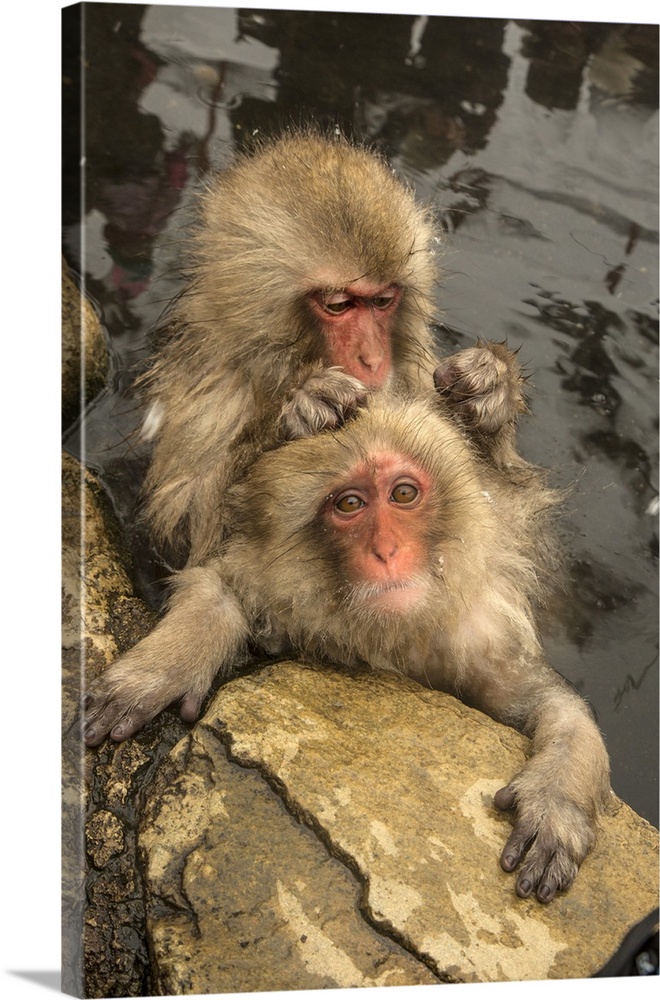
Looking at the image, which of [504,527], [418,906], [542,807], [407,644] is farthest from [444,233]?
[418,906]

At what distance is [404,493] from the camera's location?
3439 mm

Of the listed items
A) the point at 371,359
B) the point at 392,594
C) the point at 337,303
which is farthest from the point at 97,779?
the point at 337,303

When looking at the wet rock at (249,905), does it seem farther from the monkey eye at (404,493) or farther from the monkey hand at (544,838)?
the monkey eye at (404,493)

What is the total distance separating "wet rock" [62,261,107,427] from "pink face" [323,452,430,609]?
762 millimetres

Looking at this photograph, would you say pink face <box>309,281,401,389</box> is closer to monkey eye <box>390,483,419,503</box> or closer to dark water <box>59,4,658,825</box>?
dark water <box>59,4,658,825</box>

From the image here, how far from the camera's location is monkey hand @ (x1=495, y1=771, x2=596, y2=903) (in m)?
3.21

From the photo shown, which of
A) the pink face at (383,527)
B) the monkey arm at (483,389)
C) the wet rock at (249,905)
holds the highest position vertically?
the monkey arm at (483,389)

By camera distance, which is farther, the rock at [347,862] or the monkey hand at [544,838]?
the monkey hand at [544,838]

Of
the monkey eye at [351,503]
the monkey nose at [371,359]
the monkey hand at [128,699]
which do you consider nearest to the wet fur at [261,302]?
the monkey nose at [371,359]

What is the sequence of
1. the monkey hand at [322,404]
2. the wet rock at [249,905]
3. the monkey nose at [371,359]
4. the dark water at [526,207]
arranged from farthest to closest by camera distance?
the monkey nose at [371,359]
the dark water at [526,207]
the monkey hand at [322,404]
the wet rock at [249,905]

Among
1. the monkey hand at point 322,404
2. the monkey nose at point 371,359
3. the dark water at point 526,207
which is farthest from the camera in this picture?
the monkey nose at point 371,359

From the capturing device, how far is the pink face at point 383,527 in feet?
11.1

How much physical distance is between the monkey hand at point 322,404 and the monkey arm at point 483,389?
1.15ft

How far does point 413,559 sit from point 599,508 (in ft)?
2.48
